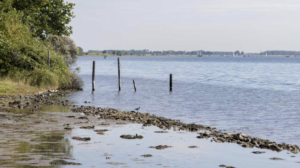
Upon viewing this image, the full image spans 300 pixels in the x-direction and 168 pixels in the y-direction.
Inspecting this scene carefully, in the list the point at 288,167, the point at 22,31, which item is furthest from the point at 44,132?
the point at 22,31

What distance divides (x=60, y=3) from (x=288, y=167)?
40994 mm

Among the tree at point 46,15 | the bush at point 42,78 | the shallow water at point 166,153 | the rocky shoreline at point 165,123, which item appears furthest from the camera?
the tree at point 46,15

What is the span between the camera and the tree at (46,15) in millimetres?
47500

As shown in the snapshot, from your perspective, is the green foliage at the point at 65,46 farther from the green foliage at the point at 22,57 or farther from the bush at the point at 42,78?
the bush at the point at 42,78

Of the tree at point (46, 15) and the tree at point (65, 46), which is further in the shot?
the tree at point (65, 46)

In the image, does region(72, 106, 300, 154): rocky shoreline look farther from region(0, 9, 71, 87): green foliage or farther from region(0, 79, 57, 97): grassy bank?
region(0, 9, 71, 87): green foliage

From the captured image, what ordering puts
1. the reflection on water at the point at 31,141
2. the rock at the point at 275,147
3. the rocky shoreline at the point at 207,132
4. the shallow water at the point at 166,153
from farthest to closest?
the rocky shoreline at the point at 207,132 → the rock at the point at 275,147 → the shallow water at the point at 166,153 → the reflection on water at the point at 31,141

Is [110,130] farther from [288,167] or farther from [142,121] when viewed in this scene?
[288,167]

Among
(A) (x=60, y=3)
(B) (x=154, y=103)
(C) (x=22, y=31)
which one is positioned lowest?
(B) (x=154, y=103)

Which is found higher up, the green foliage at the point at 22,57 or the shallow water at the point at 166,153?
the green foliage at the point at 22,57

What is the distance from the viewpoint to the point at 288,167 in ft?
46.1

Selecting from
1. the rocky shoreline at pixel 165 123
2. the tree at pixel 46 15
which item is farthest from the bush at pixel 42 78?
the tree at pixel 46 15

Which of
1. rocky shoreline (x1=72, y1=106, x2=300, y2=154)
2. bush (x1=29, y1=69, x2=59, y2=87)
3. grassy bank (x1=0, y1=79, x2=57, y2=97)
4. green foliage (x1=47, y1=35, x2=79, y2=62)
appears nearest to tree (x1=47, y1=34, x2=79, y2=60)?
green foliage (x1=47, y1=35, x2=79, y2=62)

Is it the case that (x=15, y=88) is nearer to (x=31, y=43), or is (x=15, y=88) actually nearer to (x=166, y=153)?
(x=31, y=43)
